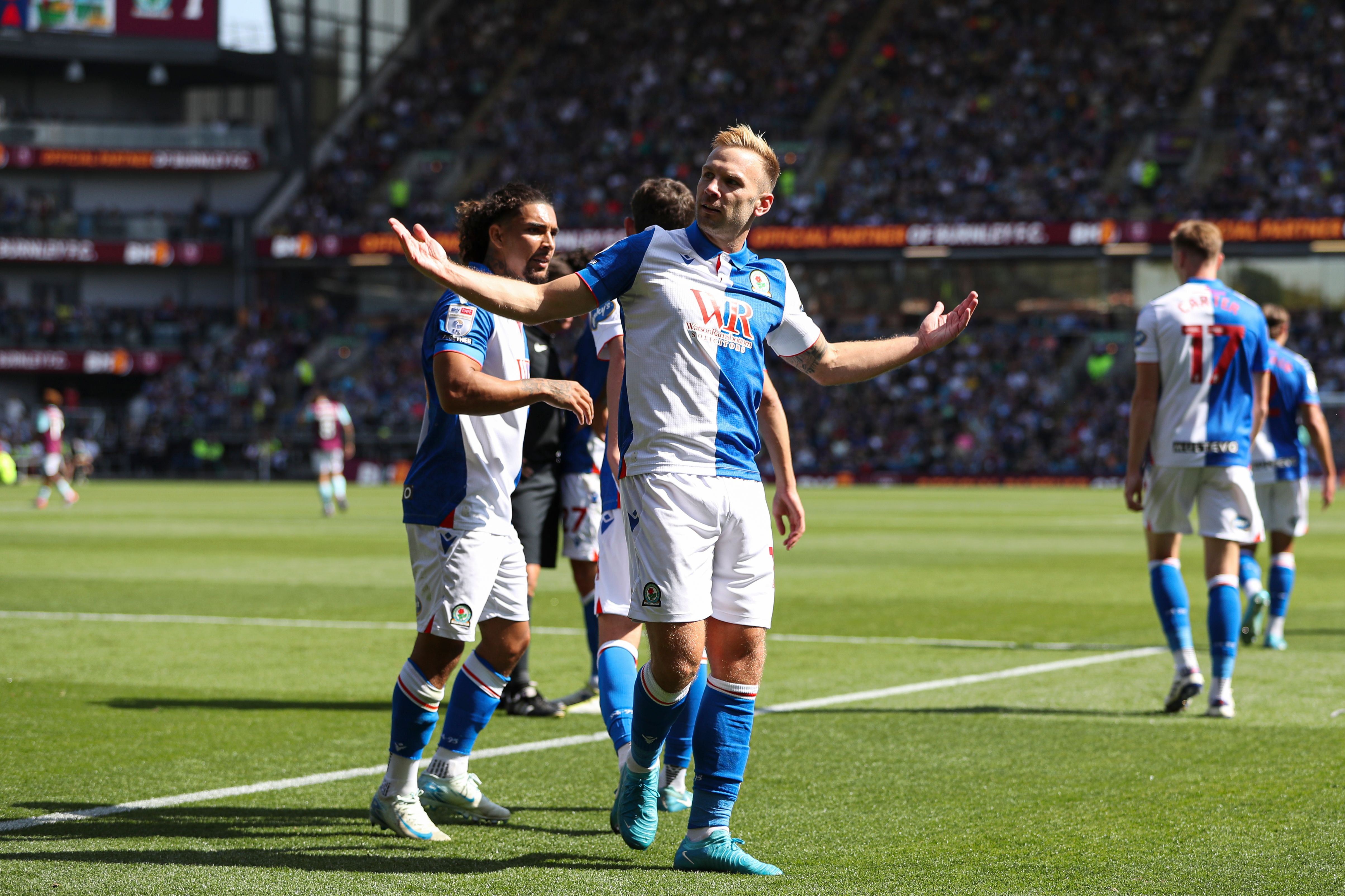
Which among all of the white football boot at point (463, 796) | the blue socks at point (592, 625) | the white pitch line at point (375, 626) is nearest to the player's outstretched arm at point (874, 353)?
the white football boot at point (463, 796)

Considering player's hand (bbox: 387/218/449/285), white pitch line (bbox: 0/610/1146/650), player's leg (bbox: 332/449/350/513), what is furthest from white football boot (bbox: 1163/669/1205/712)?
player's leg (bbox: 332/449/350/513)

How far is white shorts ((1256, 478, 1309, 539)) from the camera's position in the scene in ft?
35.0

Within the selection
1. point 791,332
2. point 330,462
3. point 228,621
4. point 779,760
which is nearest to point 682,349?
point 791,332

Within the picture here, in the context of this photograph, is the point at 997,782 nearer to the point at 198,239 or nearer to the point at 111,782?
the point at 111,782

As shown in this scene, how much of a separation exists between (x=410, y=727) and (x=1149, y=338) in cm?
433

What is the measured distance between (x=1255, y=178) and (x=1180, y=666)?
130 ft

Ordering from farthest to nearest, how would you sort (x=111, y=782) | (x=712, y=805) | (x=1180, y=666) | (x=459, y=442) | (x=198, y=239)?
1. (x=198, y=239)
2. (x=1180, y=666)
3. (x=111, y=782)
4. (x=459, y=442)
5. (x=712, y=805)

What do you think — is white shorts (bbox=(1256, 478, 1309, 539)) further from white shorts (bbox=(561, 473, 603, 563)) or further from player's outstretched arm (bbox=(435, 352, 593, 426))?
player's outstretched arm (bbox=(435, 352, 593, 426))

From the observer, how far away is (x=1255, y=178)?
43.1m

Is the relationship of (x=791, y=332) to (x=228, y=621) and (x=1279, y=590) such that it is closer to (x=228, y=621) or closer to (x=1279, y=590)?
(x=1279, y=590)

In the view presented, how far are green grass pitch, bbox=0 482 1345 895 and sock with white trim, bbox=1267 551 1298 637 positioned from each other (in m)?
A: 0.50

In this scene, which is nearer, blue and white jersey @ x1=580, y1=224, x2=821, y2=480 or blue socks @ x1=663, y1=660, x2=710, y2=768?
blue and white jersey @ x1=580, y1=224, x2=821, y2=480

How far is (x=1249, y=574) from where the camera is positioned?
10.3m

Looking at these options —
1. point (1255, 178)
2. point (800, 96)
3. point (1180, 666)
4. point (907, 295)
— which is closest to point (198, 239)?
point (800, 96)
